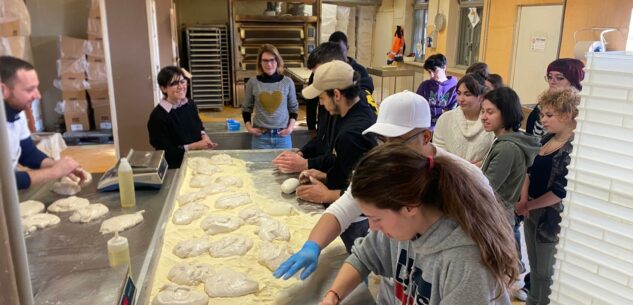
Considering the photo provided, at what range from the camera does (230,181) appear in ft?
7.99

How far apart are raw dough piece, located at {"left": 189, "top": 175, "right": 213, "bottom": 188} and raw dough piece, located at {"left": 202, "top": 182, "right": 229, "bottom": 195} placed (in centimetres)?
3

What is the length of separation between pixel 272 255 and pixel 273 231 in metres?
0.21

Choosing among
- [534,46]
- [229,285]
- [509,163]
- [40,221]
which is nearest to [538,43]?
[534,46]

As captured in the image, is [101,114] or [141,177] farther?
[101,114]

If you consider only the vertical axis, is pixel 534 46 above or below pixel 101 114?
above

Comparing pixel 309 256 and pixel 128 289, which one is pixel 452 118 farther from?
pixel 128 289

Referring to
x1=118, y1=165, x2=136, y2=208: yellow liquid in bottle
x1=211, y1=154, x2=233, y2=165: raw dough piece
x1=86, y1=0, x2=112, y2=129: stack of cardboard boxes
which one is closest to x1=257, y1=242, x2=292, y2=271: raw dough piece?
x1=118, y1=165, x2=136, y2=208: yellow liquid in bottle

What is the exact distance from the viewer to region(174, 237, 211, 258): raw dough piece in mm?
1682

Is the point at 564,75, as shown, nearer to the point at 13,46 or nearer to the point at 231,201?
the point at 231,201

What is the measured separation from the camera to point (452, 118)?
2789mm

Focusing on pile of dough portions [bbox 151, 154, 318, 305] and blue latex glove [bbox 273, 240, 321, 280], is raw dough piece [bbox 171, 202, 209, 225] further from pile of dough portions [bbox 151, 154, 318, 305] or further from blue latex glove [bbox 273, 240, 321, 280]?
blue latex glove [bbox 273, 240, 321, 280]

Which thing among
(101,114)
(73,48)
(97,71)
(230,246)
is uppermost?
(73,48)

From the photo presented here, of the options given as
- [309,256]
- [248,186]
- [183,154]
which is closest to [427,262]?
[309,256]

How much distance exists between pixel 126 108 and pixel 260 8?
4571 millimetres
